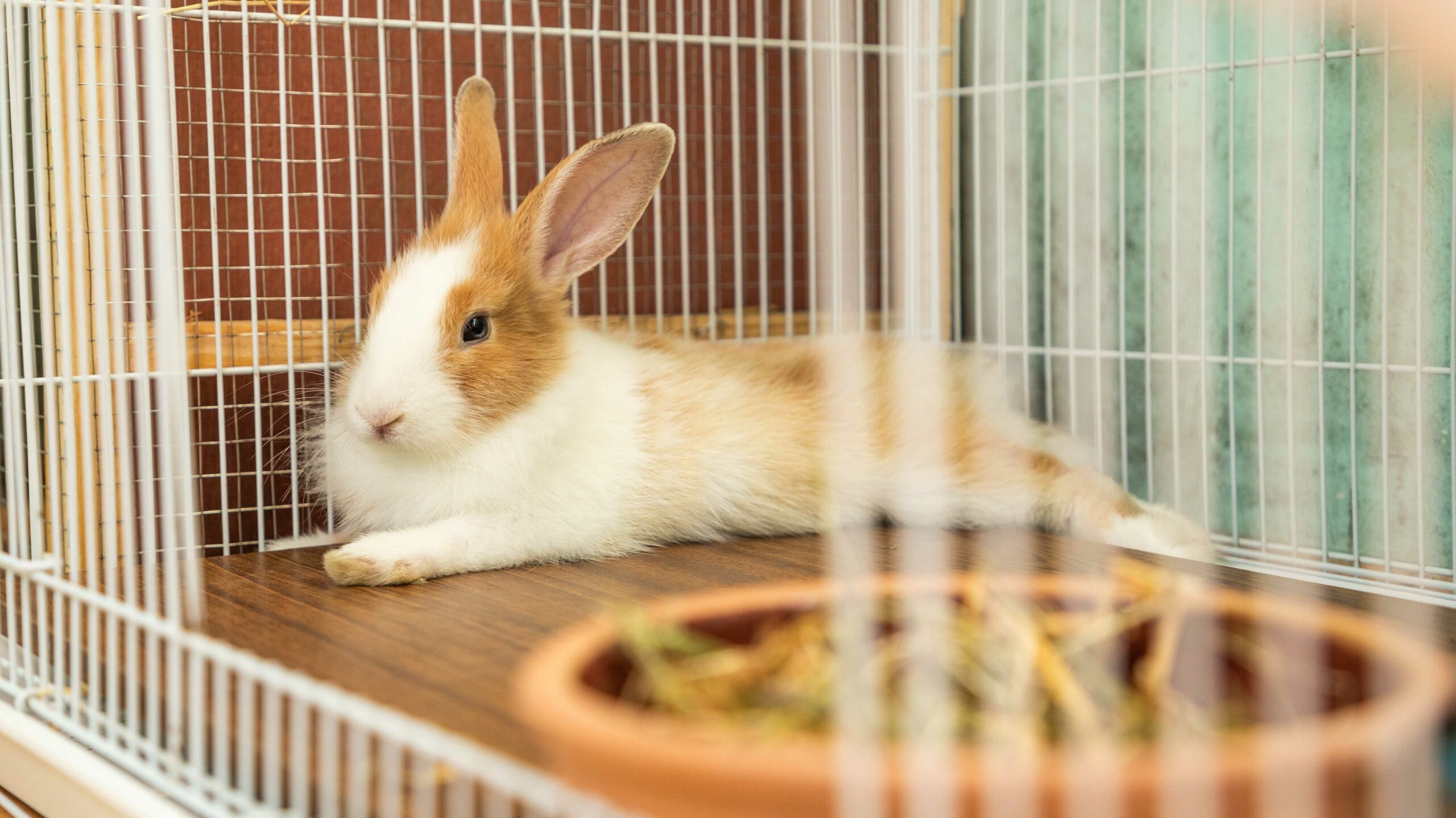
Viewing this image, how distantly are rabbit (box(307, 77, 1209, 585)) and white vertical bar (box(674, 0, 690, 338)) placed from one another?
0.86 feet

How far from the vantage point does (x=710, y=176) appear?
2.14m

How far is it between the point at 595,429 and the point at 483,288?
0.76 ft

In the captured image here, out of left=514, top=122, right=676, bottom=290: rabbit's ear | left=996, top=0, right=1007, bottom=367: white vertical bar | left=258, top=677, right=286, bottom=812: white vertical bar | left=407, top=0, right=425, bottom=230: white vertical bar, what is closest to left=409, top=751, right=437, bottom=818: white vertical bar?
left=258, top=677, right=286, bottom=812: white vertical bar

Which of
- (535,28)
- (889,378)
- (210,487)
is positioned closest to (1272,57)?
(889,378)

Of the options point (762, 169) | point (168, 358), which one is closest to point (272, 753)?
point (168, 358)

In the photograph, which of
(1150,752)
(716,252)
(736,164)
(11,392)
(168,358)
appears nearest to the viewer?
(1150,752)

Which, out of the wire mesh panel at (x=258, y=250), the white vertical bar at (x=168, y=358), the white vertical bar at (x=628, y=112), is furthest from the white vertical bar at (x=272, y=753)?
the white vertical bar at (x=628, y=112)

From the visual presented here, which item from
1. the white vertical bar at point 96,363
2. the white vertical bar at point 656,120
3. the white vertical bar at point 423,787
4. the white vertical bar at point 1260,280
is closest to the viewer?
the white vertical bar at point 423,787

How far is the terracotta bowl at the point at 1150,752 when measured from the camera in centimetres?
65

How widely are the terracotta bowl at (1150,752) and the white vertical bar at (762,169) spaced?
52.9 inches

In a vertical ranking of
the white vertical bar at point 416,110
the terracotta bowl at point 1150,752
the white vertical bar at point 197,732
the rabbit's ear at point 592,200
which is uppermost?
the white vertical bar at point 416,110

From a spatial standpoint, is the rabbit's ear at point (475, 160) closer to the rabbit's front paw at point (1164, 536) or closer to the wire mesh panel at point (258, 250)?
the wire mesh panel at point (258, 250)

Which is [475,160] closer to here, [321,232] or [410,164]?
[321,232]

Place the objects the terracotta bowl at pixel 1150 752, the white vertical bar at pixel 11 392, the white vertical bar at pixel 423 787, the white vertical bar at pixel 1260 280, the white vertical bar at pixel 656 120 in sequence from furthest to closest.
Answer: the white vertical bar at pixel 656 120, the white vertical bar at pixel 1260 280, the white vertical bar at pixel 11 392, the white vertical bar at pixel 423 787, the terracotta bowl at pixel 1150 752
